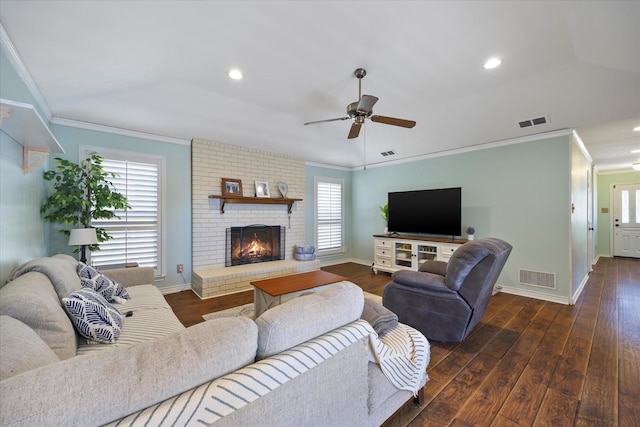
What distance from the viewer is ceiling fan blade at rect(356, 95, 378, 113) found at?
8.32 ft

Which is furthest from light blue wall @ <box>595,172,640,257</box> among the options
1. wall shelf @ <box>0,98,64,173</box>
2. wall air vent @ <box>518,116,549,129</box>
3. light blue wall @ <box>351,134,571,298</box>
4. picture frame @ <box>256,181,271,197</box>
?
wall shelf @ <box>0,98,64,173</box>

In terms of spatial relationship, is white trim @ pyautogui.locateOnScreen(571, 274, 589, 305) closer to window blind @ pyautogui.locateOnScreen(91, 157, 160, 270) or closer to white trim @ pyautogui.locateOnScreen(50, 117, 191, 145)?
window blind @ pyautogui.locateOnScreen(91, 157, 160, 270)

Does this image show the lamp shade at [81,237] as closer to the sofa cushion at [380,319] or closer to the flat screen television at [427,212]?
the sofa cushion at [380,319]

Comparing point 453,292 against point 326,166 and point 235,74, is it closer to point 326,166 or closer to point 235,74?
point 235,74

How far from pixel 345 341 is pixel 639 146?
656 cm

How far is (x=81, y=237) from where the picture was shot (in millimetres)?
2832

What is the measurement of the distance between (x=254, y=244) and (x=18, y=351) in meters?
4.05

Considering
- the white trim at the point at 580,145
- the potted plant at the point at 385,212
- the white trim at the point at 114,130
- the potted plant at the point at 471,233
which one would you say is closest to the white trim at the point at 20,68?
the white trim at the point at 114,130

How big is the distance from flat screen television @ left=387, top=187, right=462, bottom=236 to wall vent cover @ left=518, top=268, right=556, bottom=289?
1.04 meters

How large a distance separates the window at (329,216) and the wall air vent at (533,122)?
364 centimetres

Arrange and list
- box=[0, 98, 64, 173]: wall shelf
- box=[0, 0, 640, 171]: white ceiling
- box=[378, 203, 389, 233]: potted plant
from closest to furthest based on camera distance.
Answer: box=[0, 98, 64, 173]: wall shelf → box=[0, 0, 640, 171]: white ceiling → box=[378, 203, 389, 233]: potted plant

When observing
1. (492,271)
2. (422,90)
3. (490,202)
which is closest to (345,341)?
(492,271)

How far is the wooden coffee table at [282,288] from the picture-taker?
2.65 metres

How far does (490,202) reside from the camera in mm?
4316
